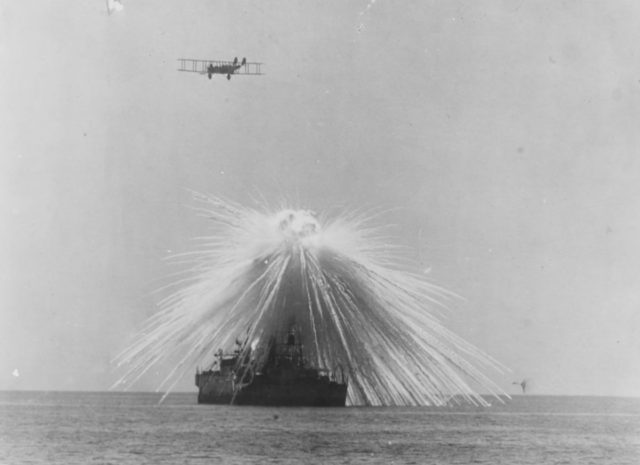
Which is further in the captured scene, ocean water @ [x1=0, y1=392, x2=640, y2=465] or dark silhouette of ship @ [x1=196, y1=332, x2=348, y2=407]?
dark silhouette of ship @ [x1=196, y1=332, x2=348, y2=407]

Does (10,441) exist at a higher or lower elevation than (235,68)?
lower

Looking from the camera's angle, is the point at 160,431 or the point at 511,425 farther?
the point at 511,425

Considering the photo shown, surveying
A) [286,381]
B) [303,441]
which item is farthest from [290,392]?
[303,441]

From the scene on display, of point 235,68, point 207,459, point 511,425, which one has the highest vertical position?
point 235,68

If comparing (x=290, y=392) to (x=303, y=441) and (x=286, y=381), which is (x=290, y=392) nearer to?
(x=286, y=381)

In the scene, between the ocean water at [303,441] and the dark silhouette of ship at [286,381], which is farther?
the dark silhouette of ship at [286,381]

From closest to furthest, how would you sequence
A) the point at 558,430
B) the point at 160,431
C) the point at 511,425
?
1. the point at 160,431
2. the point at 558,430
3. the point at 511,425

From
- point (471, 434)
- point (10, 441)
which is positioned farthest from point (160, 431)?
point (471, 434)

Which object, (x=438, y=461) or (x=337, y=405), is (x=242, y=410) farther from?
(x=438, y=461)
